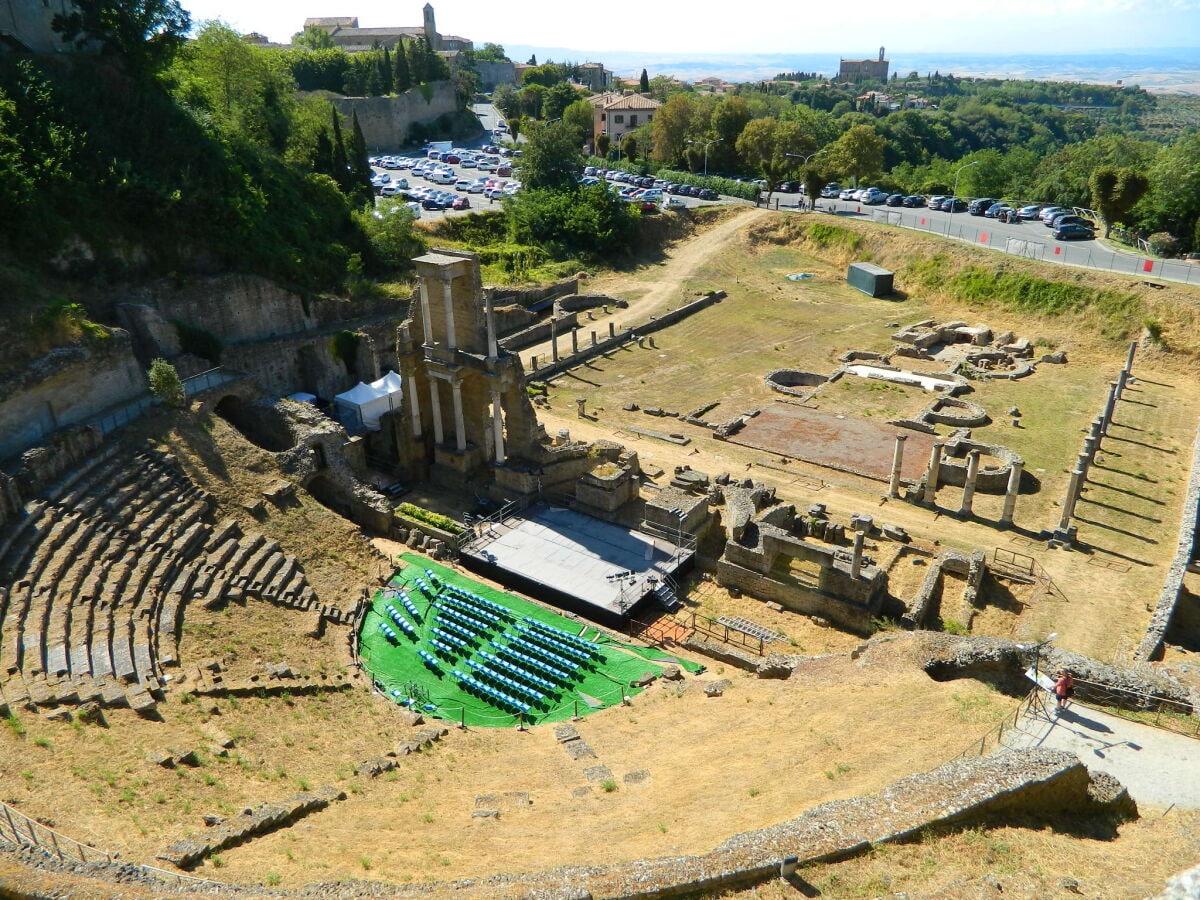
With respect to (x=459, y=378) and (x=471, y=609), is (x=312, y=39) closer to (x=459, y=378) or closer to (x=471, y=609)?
(x=459, y=378)

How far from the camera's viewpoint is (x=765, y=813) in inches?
623

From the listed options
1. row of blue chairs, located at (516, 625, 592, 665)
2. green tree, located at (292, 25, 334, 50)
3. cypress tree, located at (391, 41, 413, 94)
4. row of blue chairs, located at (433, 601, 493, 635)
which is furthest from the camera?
green tree, located at (292, 25, 334, 50)

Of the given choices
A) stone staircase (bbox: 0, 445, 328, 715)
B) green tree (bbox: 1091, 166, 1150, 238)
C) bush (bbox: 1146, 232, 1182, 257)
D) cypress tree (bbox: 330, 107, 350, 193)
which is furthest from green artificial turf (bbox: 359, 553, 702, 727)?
green tree (bbox: 1091, 166, 1150, 238)

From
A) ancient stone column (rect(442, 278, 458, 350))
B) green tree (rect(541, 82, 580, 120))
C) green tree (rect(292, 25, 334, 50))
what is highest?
green tree (rect(292, 25, 334, 50))

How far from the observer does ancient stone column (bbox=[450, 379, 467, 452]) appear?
34969 mm

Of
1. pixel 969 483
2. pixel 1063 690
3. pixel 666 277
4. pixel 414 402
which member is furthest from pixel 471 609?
pixel 666 277

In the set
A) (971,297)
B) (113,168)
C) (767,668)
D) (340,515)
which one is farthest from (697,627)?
(971,297)

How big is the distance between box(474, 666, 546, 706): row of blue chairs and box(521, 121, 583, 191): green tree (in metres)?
55.0

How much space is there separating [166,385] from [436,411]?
1008 centimetres

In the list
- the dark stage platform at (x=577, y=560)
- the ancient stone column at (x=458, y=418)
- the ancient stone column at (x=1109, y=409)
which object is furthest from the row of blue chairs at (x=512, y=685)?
the ancient stone column at (x=1109, y=409)

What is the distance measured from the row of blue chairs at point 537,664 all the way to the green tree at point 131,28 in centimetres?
3715

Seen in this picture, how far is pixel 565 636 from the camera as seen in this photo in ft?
86.6

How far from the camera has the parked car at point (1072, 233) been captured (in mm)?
65481

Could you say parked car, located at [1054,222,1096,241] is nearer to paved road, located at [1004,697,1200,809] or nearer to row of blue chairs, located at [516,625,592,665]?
paved road, located at [1004,697,1200,809]
